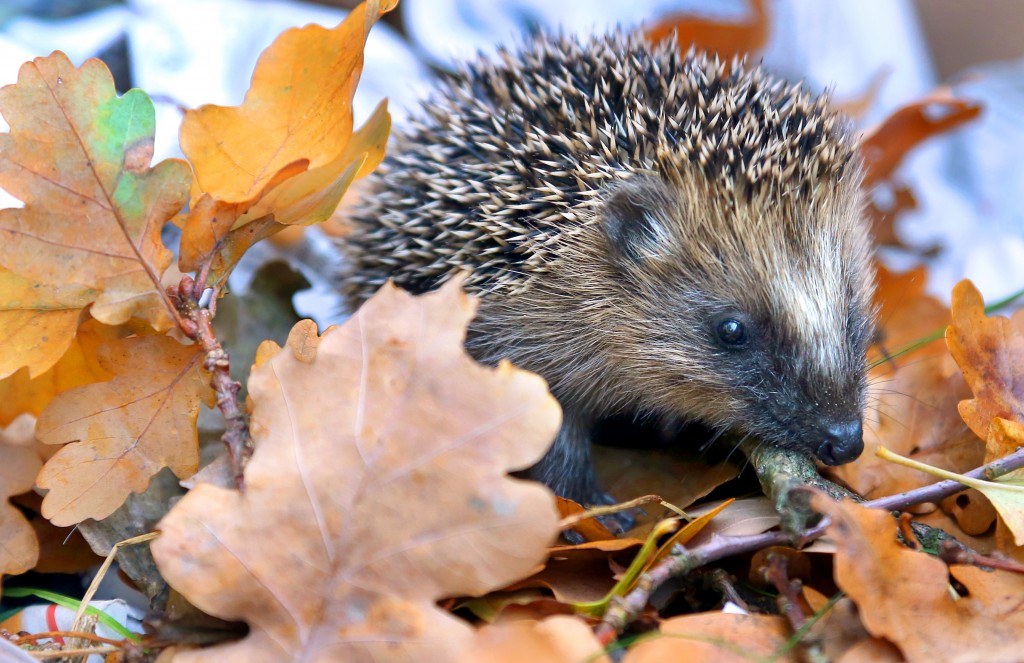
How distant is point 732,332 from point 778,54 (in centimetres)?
256

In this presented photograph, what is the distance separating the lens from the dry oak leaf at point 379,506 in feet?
4.32

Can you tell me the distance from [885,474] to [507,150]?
1104 mm

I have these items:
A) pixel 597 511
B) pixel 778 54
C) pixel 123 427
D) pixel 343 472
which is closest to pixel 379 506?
pixel 343 472

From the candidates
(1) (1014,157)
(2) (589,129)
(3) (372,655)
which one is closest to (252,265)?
(2) (589,129)

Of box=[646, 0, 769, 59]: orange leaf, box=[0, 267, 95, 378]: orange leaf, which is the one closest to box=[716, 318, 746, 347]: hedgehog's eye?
box=[0, 267, 95, 378]: orange leaf

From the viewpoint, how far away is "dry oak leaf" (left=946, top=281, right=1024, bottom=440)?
1853mm

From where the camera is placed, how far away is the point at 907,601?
1.42 meters

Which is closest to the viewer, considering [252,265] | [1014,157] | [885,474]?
[885,474]

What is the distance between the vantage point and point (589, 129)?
2.05m

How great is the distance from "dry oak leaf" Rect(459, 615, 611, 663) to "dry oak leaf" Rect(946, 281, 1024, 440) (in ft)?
3.31

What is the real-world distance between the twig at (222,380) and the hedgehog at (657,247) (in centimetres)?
55

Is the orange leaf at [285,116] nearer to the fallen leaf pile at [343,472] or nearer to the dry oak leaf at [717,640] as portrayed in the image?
the fallen leaf pile at [343,472]

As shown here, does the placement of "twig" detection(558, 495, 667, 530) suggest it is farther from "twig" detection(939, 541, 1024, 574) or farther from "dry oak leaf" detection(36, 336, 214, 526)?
"dry oak leaf" detection(36, 336, 214, 526)

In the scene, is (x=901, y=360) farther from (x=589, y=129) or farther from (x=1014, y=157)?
(x=1014, y=157)
